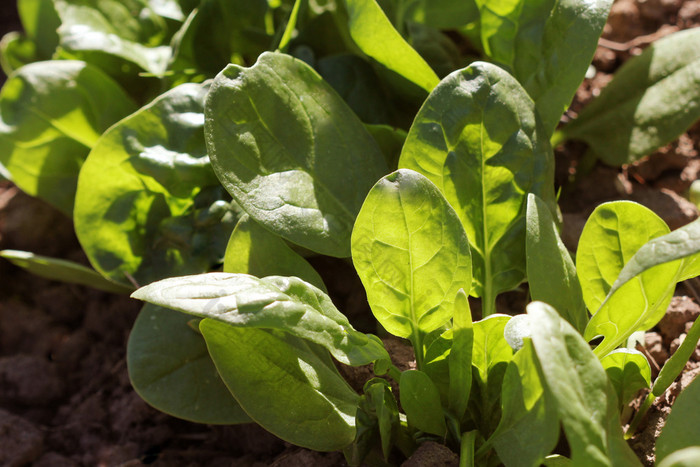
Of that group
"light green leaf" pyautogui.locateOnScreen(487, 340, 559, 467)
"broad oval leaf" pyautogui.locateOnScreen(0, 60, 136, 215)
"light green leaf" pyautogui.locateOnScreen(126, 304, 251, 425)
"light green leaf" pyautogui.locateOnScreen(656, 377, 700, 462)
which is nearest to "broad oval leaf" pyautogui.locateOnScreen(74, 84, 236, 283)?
"light green leaf" pyautogui.locateOnScreen(126, 304, 251, 425)

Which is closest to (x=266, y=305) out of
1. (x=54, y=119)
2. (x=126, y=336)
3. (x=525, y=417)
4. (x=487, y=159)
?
(x=525, y=417)

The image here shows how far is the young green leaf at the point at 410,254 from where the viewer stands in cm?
85

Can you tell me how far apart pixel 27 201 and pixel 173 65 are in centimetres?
49

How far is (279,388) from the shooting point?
0.88m

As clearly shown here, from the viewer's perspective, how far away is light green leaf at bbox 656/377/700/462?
74cm

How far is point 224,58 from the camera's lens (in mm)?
1364

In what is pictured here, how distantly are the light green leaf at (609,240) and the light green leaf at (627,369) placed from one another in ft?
0.32

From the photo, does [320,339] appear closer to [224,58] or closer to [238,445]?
[238,445]

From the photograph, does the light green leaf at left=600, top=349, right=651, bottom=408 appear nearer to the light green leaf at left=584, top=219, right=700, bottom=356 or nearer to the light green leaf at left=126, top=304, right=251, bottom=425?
the light green leaf at left=584, top=219, right=700, bottom=356

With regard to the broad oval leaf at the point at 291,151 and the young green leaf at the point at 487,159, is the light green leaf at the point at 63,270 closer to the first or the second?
the broad oval leaf at the point at 291,151

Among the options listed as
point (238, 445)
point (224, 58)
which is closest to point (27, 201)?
point (224, 58)

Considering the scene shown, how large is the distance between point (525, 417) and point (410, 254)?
9.8 inches

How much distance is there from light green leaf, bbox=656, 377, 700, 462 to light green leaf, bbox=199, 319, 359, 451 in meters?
0.38

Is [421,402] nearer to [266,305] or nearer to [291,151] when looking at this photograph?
[266,305]
